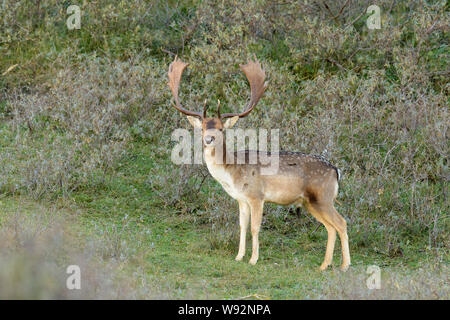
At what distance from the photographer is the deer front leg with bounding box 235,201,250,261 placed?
10016mm

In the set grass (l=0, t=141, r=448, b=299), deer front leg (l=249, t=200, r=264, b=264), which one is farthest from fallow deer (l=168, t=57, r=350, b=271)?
grass (l=0, t=141, r=448, b=299)

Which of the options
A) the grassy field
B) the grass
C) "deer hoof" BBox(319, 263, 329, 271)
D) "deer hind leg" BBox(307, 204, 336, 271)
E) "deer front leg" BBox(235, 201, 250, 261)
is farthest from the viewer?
"deer front leg" BBox(235, 201, 250, 261)

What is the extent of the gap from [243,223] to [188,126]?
3.13 metres

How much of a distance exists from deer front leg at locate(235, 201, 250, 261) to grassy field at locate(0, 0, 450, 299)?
22cm

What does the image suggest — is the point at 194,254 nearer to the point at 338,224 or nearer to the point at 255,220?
the point at 255,220

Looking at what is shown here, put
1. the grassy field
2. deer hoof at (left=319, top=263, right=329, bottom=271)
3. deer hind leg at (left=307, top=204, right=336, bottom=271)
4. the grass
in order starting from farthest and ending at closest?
deer hind leg at (left=307, top=204, right=336, bottom=271), deer hoof at (left=319, top=263, right=329, bottom=271), the grassy field, the grass

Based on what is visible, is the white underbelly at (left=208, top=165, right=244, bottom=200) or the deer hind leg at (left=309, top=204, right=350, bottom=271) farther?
the white underbelly at (left=208, top=165, right=244, bottom=200)

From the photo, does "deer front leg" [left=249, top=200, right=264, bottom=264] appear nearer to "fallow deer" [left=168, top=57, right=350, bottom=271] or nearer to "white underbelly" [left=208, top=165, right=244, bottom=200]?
"fallow deer" [left=168, top=57, right=350, bottom=271]

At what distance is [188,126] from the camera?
12766 mm

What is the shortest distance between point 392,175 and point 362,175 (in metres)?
0.54

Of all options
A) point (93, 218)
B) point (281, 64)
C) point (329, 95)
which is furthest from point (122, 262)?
point (281, 64)

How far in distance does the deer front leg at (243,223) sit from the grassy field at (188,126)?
0.71ft

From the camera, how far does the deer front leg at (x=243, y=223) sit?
32.9 ft

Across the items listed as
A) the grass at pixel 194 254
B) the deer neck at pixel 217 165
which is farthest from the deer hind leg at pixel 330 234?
the deer neck at pixel 217 165
